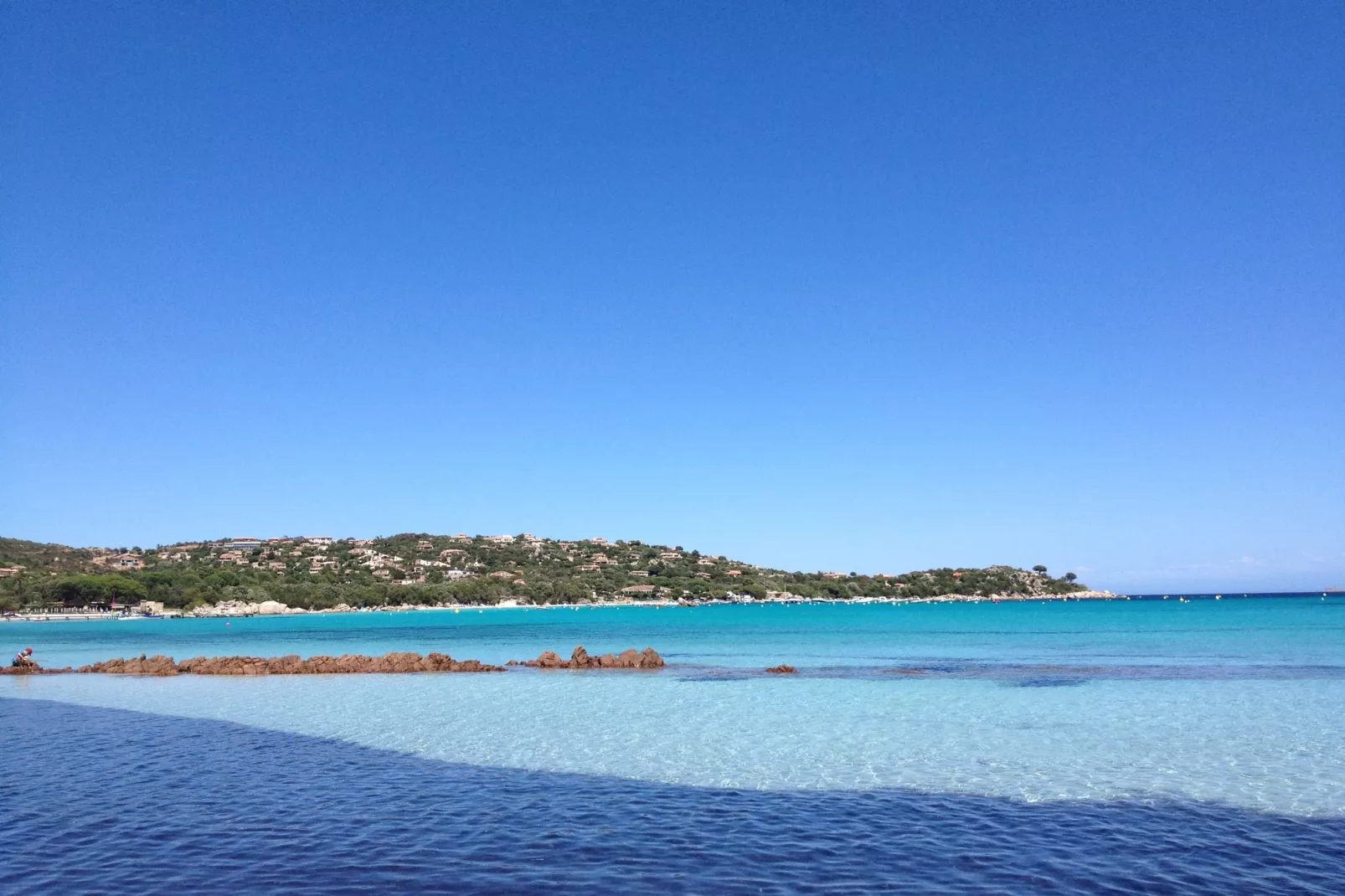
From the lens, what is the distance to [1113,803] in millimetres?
14133

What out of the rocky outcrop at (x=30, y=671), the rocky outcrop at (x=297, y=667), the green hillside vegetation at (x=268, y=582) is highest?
the green hillside vegetation at (x=268, y=582)

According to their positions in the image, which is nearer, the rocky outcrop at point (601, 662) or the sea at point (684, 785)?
the sea at point (684, 785)

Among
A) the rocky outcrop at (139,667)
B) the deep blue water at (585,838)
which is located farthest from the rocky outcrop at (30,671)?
the deep blue water at (585,838)

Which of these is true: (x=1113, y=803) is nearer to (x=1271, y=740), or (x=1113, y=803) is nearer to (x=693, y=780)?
(x=693, y=780)

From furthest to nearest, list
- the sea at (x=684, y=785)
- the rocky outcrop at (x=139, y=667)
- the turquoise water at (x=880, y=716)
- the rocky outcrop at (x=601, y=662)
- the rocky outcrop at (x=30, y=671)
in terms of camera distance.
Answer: the rocky outcrop at (x=601, y=662) < the rocky outcrop at (x=30, y=671) < the rocky outcrop at (x=139, y=667) < the turquoise water at (x=880, y=716) < the sea at (x=684, y=785)

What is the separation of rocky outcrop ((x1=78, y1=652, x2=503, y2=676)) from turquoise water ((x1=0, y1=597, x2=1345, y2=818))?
2.26m

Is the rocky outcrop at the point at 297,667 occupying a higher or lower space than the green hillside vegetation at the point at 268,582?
lower

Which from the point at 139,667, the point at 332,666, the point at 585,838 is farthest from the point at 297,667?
the point at 585,838

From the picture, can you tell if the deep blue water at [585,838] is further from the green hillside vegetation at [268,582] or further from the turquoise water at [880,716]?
the green hillside vegetation at [268,582]

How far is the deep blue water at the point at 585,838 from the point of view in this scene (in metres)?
10.3

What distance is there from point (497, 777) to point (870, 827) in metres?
7.03

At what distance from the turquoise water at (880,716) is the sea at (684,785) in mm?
137

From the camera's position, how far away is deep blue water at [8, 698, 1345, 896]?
10.3 m

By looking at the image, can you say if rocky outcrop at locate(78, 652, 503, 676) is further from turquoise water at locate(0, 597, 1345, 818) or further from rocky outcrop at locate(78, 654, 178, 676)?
turquoise water at locate(0, 597, 1345, 818)
